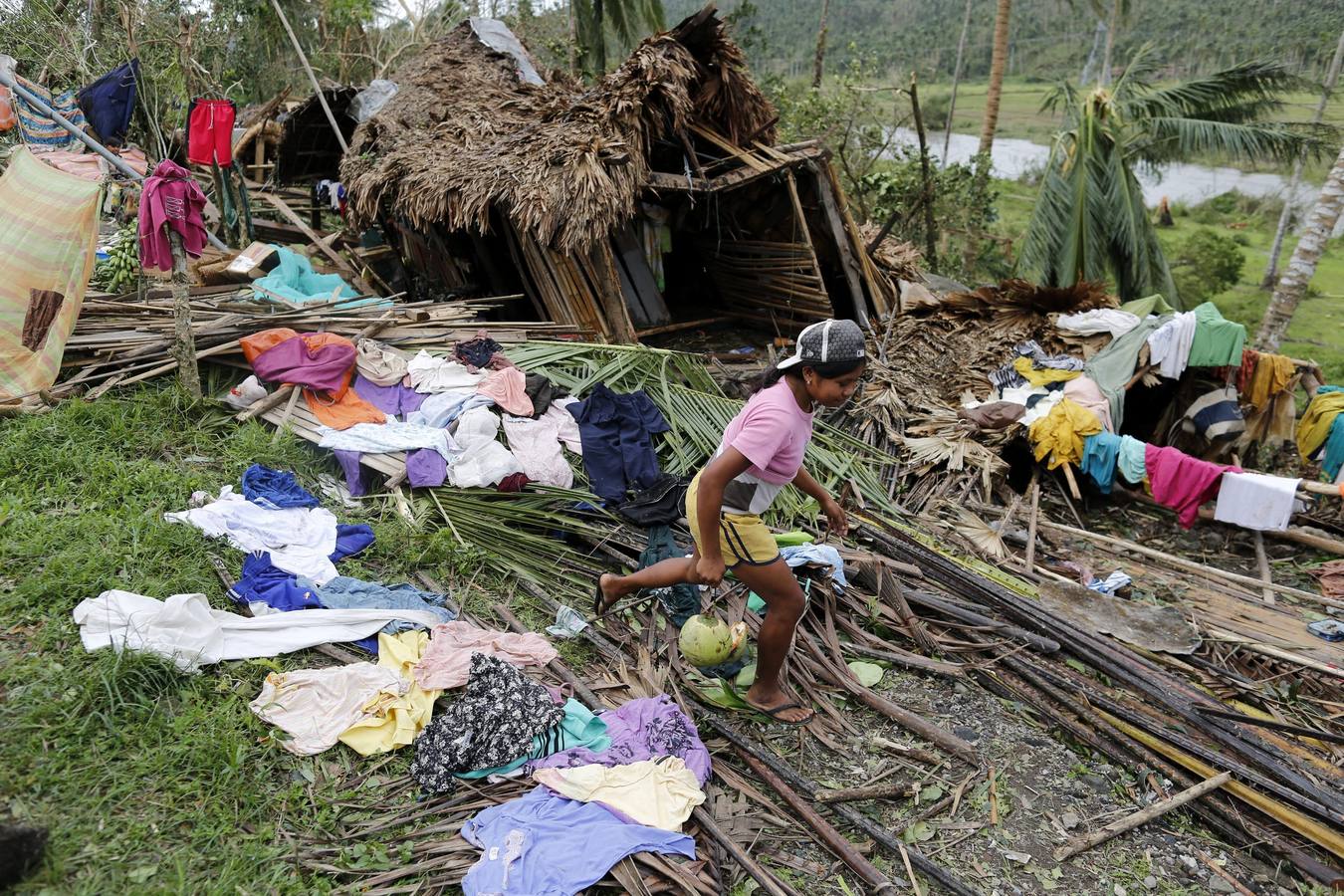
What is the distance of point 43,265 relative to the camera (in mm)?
5805

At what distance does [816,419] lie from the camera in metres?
7.10

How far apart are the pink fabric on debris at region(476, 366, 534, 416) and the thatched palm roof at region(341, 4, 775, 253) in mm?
1782

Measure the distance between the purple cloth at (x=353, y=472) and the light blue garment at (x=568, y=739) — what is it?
8.29 feet

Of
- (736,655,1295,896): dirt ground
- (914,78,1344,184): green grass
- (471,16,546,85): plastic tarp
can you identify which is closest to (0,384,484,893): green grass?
(736,655,1295,896): dirt ground

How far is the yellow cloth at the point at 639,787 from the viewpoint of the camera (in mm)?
2961

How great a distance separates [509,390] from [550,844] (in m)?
3.73

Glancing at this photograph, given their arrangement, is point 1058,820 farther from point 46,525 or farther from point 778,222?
point 778,222

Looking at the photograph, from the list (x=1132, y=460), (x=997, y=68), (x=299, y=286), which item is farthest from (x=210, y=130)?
(x=997, y=68)

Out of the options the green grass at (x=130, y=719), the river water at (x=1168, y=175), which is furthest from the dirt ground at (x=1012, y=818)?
the river water at (x=1168, y=175)

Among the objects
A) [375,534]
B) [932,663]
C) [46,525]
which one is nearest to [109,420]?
[46,525]

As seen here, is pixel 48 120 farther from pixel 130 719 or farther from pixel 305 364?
pixel 130 719

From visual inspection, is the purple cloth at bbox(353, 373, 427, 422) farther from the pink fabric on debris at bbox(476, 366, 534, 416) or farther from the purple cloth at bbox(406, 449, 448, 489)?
the purple cloth at bbox(406, 449, 448, 489)

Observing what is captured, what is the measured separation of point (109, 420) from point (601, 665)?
12.4 feet

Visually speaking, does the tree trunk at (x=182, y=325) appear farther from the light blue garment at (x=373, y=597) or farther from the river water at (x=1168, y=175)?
the river water at (x=1168, y=175)
